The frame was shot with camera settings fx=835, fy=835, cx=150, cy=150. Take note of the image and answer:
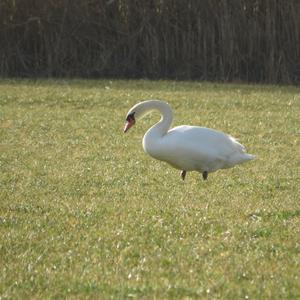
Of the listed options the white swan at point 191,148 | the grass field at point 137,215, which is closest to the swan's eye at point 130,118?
the white swan at point 191,148

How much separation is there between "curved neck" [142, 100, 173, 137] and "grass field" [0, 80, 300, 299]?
0.51 meters

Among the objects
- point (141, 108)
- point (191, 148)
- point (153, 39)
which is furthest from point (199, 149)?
point (153, 39)

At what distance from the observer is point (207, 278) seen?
464 cm

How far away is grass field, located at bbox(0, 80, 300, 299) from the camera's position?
4.61 metres

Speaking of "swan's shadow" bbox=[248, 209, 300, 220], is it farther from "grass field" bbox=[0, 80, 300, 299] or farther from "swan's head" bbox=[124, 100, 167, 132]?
"swan's head" bbox=[124, 100, 167, 132]

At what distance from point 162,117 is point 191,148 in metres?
0.59

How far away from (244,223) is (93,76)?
1332 cm

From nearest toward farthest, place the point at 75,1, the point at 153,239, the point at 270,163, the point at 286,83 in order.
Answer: the point at 153,239, the point at 270,163, the point at 286,83, the point at 75,1

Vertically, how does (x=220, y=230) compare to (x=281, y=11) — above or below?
below

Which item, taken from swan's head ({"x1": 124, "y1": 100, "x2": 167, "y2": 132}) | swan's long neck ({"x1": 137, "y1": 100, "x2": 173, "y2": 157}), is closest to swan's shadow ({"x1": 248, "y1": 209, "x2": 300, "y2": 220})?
swan's long neck ({"x1": 137, "y1": 100, "x2": 173, "y2": 157})

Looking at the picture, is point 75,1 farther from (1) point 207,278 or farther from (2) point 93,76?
(1) point 207,278

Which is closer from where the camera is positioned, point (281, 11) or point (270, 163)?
point (270, 163)

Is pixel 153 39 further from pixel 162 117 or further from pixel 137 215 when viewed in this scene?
pixel 137 215

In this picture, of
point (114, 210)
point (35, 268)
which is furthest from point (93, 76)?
point (35, 268)
